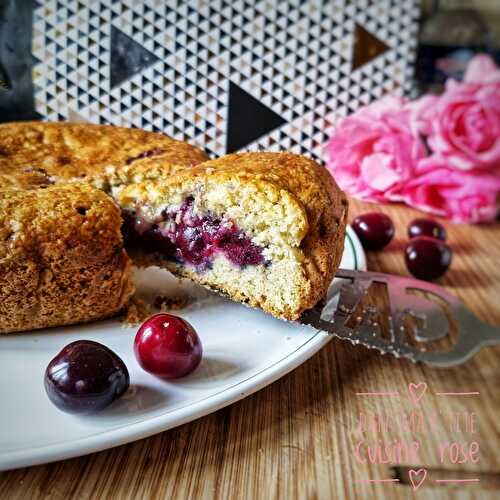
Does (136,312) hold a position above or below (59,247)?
below

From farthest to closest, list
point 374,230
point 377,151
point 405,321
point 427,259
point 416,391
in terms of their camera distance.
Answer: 1. point 377,151
2. point 374,230
3. point 427,259
4. point 405,321
5. point 416,391

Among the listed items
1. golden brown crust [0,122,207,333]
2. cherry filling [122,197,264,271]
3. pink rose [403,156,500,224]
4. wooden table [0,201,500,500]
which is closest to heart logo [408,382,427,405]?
wooden table [0,201,500,500]

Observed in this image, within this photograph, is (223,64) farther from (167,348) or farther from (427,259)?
(167,348)

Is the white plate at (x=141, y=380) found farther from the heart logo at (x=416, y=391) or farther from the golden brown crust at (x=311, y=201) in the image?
the heart logo at (x=416, y=391)

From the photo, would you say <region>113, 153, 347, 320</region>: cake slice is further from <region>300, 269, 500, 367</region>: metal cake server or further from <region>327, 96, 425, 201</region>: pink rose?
<region>327, 96, 425, 201</region>: pink rose

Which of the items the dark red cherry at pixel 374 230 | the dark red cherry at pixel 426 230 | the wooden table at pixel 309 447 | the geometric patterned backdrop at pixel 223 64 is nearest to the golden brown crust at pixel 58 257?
the wooden table at pixel 309 447

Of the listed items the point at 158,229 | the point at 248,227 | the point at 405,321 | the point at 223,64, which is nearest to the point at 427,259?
the point at 405,321

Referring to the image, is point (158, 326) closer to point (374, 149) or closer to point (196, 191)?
point (196, 191)
